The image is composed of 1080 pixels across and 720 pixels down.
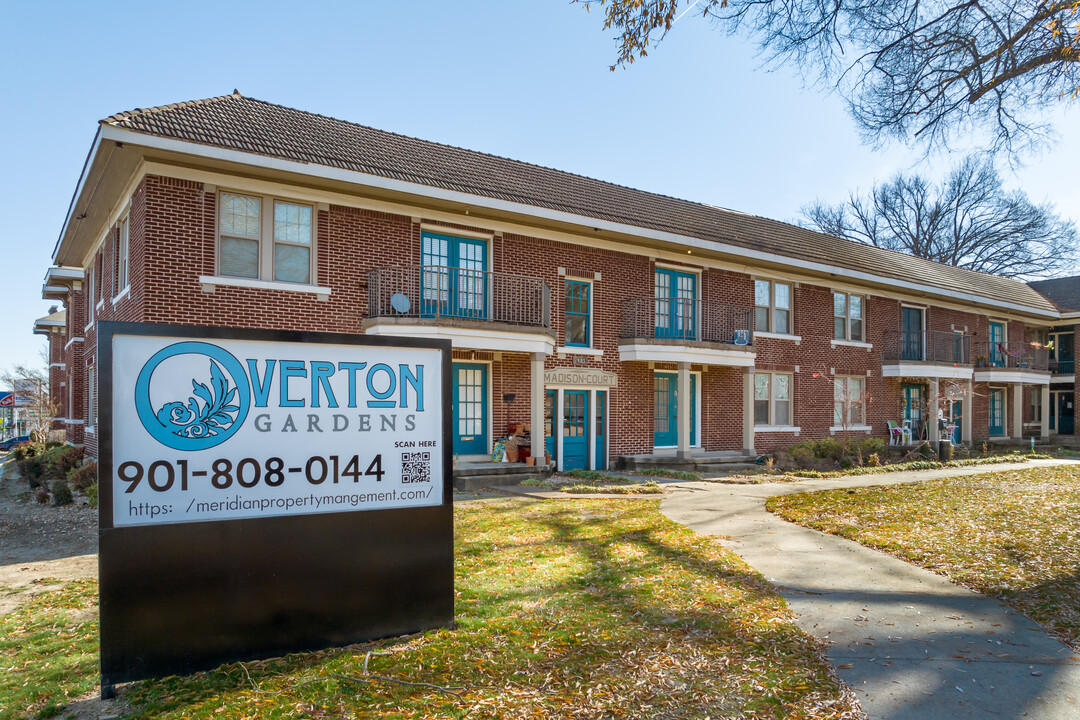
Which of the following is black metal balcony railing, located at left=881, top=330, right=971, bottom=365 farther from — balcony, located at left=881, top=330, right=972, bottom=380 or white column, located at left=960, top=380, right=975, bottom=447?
white column, located at left=960, top=380, right=975, bottom=447

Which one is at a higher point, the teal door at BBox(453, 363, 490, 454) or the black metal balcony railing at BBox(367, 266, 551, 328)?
the black metal balcony railing at BBox(367, 266, 551, 328)

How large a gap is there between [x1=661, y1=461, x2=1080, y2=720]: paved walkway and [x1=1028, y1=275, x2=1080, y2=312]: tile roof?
3371 cm

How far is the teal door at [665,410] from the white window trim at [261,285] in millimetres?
8737

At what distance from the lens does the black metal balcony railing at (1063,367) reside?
1280 inches

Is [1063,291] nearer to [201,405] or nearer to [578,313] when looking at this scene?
[578,313]

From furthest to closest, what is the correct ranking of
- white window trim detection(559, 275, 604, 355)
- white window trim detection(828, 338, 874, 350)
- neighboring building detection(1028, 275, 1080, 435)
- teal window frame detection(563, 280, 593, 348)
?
neighboring building detection(1028, 275, 1080, 435) < white window trim detection(828, 338, 874, 350) < teal window frame detection(563, 280, 593, 348) < white window trim detection(559, 275, 604, 355)

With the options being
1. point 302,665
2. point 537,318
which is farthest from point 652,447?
point 302,665

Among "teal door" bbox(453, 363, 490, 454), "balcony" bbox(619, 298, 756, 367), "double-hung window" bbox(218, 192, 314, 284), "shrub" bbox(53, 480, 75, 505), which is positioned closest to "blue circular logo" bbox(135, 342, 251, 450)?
"double-hung window" bbox(218, 192, 314, 284)

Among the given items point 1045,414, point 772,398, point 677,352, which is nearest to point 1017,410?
point 1045,414

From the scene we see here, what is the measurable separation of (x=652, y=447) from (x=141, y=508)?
48.4ft

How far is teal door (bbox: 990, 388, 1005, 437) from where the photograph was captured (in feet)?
95.3

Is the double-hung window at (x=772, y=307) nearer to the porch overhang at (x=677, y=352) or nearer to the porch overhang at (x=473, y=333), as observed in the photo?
the porch overhang at (x=677, y=352)

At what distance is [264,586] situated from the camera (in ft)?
13.4

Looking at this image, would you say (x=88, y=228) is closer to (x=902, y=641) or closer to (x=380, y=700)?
(x=380, y=700)
